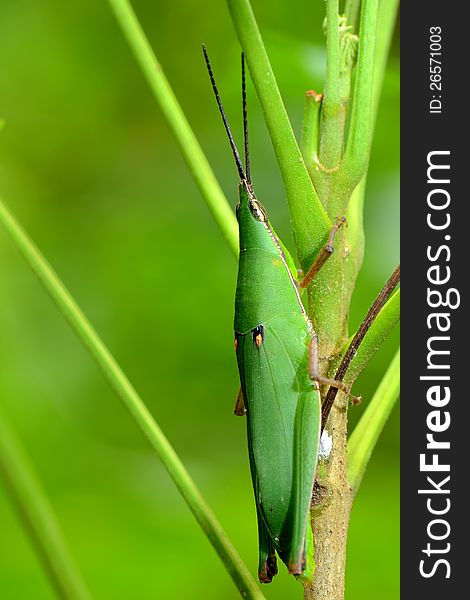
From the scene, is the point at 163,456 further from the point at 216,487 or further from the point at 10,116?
the point at 10,116

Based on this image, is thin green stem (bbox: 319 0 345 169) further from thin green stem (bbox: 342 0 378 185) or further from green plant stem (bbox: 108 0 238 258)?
green plant stem (bbox: 108 0 238 258)

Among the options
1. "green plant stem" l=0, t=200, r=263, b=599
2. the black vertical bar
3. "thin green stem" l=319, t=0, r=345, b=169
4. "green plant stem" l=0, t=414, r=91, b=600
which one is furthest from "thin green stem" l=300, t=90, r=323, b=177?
"green plant stem" l=0, t=414, r=91, b=600

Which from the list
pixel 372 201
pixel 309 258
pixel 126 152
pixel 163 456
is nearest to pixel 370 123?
pixel 309 258

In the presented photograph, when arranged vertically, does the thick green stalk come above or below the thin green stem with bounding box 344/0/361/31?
below

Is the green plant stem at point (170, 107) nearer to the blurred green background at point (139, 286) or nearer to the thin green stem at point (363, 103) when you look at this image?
the thin green stem at point (363, 103)

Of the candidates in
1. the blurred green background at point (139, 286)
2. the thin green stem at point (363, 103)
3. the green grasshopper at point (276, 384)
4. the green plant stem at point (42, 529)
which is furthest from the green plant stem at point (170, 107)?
the blurred green background at point (139, 286)
